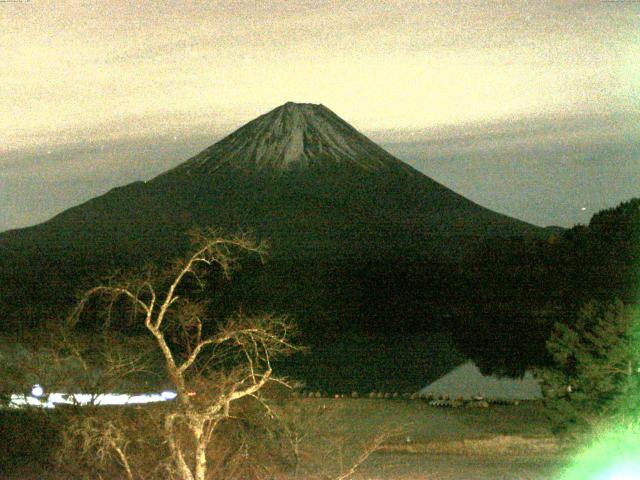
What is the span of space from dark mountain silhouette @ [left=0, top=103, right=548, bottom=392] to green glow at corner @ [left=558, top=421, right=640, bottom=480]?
55.3m

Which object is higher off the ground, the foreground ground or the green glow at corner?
the green glow at corner

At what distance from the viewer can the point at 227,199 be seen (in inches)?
3750

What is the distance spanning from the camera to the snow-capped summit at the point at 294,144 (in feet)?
314

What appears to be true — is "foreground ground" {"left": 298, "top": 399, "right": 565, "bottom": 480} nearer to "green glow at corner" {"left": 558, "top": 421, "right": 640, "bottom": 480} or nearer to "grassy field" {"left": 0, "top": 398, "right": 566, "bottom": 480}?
"grassy field" {"left": 0, "top": 398, "right": 566, "bottom": 480}

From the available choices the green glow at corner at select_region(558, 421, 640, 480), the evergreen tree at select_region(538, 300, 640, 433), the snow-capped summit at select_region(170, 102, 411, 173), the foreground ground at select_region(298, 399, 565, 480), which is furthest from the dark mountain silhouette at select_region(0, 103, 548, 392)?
the green glow at corner at select_region(558, 421, 640, 480)

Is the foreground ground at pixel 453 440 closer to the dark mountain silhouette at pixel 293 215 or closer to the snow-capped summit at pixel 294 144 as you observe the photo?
the dark mountain silhouette at pixel 293 215

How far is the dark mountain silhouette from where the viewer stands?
251 feet

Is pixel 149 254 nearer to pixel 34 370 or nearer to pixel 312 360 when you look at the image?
pixel 312 360

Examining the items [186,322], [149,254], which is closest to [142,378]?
[186,322]

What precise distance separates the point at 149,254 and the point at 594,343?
7246cm

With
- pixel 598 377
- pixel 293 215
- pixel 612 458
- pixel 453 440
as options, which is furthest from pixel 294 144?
pixel 612 458

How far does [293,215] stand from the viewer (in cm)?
9669

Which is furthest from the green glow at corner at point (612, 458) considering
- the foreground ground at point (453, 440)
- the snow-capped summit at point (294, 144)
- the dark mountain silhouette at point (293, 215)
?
the snow-capped summit at point (294, 144)

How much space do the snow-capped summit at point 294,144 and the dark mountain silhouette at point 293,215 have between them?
120 mm
